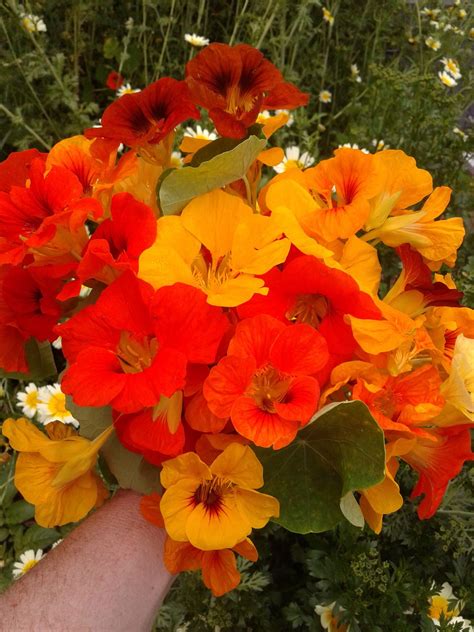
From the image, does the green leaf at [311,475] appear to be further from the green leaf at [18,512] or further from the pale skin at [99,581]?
the green leaf at [18,512]

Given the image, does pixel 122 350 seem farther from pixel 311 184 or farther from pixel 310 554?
pixel 310 554

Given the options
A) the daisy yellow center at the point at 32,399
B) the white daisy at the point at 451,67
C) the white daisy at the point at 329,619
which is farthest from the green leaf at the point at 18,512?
the white daisy at the point at 451,67

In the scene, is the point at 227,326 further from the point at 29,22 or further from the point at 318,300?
the point at 29,22

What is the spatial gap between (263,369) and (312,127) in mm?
2373

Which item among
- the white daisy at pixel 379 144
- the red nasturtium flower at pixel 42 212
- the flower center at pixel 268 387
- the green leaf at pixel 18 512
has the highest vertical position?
the red nasturtium flower at pixel 42 212

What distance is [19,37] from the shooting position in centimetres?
247

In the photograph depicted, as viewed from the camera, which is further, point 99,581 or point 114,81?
point 114,81

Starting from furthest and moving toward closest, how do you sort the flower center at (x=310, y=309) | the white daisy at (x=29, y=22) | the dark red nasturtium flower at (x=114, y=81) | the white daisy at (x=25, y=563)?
the dark red nasturtium flower at (x=114, y=81), the white daisy at (x=29, y=22), the white daisy at (x=25, y=563), the flower center at (x=310, y=309)

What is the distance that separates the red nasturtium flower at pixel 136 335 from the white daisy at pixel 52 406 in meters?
0.92

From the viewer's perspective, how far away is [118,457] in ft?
2.24

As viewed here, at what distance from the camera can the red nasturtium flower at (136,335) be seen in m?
0.53

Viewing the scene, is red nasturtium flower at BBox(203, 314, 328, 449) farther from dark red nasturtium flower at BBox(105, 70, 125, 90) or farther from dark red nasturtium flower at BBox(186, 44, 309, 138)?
dark red nasturtium flower at BBox(105, 70, 125, 90)

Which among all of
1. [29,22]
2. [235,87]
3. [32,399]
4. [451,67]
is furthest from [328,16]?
[235,87]

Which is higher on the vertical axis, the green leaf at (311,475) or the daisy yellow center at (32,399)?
the green leaf at (311,475)
